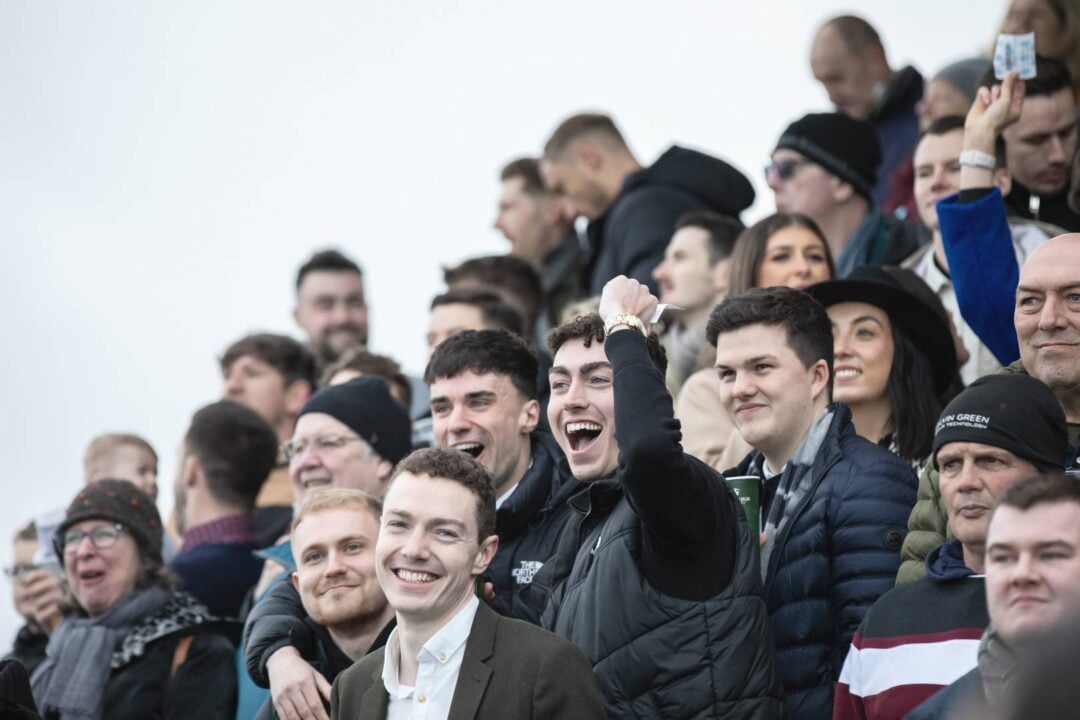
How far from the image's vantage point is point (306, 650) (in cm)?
651

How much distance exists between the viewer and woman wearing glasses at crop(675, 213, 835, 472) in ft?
25.5

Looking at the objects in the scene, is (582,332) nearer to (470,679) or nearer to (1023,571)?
(470,679)

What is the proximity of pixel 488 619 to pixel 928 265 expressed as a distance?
151 inches

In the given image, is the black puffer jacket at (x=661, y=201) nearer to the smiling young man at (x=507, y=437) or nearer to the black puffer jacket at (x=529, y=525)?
the smiling young man at (x=507, y=437)

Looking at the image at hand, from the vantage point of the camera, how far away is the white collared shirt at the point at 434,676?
5.29 m

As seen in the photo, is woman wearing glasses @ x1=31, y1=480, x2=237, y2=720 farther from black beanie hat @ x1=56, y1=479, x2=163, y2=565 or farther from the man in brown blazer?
the man in brown blazer

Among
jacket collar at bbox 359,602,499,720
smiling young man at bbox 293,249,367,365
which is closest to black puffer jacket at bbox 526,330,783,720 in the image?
jacket collar at bbox 359,602,499,720

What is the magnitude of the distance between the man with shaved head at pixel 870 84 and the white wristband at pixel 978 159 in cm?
429

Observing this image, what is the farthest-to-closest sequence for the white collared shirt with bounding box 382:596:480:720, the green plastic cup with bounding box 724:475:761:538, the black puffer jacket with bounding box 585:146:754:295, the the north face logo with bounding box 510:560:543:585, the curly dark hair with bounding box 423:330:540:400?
the black puffer jacket with bounding box 585:146:754:295 → the curly dark hair with bounding box 423:330:540:400 → the the north face logo with bounding box 510:560:543:585 → the green plastic cup with bounding box 724:475:761:538 → the white collared shirt with bounding box 382:596:480:720

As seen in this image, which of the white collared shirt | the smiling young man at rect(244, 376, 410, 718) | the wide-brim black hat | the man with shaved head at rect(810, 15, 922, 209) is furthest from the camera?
the man with shaved head at rect(810, 15, 922, 209)

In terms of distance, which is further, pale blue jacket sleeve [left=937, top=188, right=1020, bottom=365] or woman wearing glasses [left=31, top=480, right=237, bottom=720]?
→ woman wearing glasses [left=31, top=480, right=237, bottom=720]

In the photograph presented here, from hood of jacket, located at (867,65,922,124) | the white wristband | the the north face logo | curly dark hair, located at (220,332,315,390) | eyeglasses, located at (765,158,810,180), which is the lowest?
the the north face logo

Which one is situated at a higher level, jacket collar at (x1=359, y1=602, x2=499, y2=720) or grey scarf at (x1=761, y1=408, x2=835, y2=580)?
grey scarf at (x1=761, y1=408, x2=835, y2=580)

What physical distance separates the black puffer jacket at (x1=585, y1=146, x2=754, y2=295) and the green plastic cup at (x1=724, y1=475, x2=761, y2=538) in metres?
4.07
